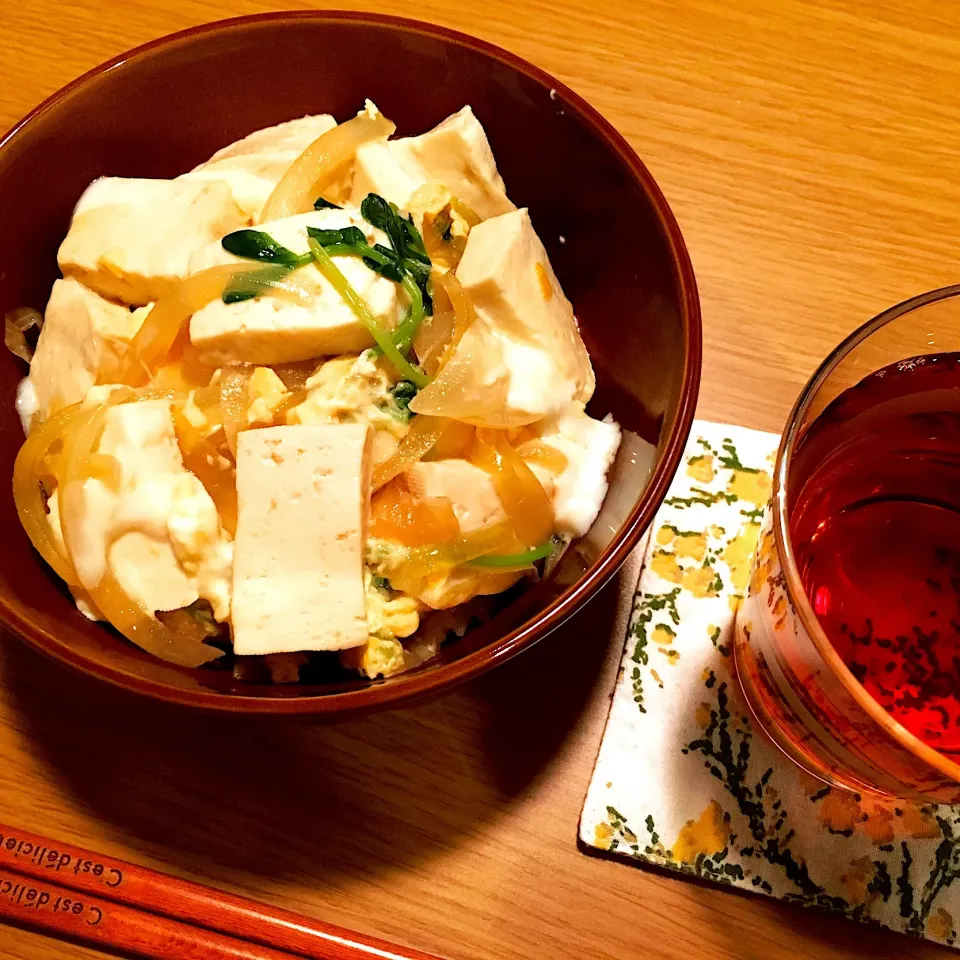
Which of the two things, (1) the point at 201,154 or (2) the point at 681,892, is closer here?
(2) the point at 681,892

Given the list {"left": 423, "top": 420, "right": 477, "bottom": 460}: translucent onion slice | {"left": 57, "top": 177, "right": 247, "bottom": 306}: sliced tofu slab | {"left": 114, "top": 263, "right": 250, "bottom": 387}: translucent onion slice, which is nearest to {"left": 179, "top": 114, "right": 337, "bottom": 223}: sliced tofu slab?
{"left": 57, "top": 177, "right": 247, "bottom": 306}: sliced tofu slab

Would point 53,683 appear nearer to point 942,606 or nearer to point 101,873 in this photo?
point 101,873

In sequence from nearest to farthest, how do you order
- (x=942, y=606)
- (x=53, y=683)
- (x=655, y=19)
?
(x=942, y=606), (x=53, y=683), (x=655, y=19)

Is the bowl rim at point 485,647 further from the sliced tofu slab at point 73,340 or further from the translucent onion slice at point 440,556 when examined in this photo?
the sliced tofu slab at point 73,340

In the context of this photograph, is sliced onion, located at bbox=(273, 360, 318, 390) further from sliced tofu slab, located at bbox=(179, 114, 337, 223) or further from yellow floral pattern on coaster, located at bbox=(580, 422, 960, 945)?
yellow floral pattern on coaster, located at bbox=(580, 422, 960, 945)

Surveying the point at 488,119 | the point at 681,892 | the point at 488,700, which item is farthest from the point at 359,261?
the point at 681,892

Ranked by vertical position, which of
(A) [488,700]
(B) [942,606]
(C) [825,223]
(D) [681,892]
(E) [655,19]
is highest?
(E) [655,19]
